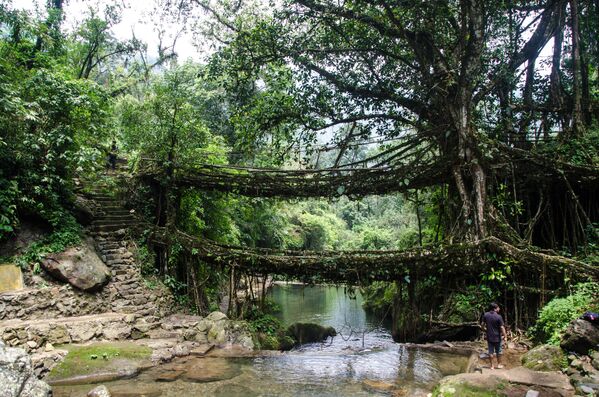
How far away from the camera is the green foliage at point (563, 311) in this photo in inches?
238

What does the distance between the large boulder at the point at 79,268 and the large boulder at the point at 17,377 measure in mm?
3680

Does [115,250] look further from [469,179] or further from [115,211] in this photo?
[469,179]

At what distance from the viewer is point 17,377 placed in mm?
5008

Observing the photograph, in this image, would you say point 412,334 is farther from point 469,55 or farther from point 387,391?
point 469,55

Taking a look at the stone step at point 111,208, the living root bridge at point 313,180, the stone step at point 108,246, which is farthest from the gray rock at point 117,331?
the living root bridge at point 313,180

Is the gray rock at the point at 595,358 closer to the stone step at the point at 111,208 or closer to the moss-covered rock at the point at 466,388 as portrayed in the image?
the moss-covered rock at the point at 466,388

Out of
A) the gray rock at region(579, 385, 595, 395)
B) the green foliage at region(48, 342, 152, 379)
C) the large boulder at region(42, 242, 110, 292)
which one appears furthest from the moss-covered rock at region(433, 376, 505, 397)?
the large boulder at region(42, 242, 110, 292)

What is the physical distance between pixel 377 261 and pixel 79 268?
6.43 meters

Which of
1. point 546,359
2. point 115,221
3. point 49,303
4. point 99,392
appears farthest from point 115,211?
point 546,359

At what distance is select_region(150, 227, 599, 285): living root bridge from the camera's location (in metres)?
7.35

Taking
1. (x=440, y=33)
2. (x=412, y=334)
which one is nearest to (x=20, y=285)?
(x=412, y=334)

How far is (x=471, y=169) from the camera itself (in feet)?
27.7

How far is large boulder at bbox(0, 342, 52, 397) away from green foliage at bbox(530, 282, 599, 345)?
22.8 ft

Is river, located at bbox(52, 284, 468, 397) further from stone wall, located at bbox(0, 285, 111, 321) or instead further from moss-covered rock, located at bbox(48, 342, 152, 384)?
stone wall, located at bbox(0, 285, 111, 321)
